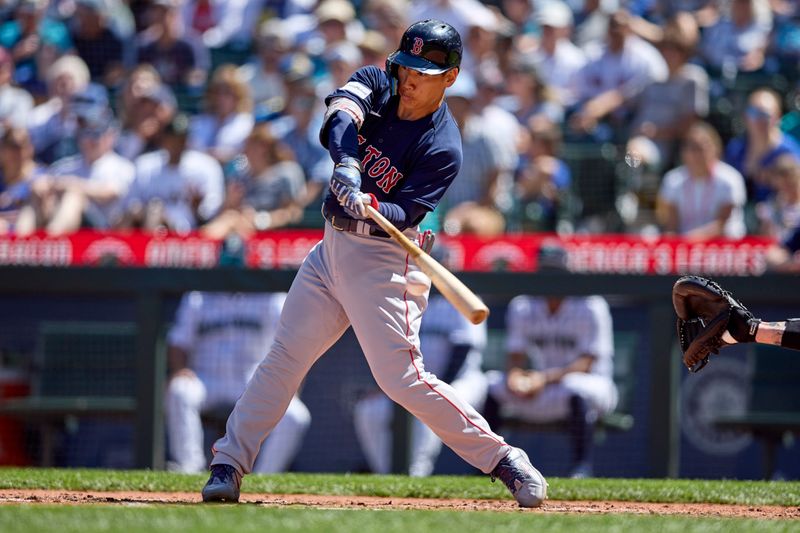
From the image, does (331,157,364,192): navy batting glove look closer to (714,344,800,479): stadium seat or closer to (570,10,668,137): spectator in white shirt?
(714,344,800,479): stadium seat

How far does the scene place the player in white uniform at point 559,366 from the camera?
7375mm

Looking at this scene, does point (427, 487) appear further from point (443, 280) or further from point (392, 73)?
point (392, 73)

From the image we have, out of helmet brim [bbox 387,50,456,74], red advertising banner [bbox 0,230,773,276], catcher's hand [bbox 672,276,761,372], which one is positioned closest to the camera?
helmet brim [bbox 387,50,456,74]

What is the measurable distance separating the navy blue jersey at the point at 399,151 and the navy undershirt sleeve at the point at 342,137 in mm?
125

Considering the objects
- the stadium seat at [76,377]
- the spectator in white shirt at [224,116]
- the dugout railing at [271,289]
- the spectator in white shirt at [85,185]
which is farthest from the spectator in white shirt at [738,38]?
the stadium seat at [76,377]

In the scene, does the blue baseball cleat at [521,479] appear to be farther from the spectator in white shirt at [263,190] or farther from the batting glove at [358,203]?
the spectator in white shirt at [263,190]

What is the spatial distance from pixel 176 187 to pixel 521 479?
504 cm

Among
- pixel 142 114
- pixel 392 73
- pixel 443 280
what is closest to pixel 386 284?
pixel 443 280

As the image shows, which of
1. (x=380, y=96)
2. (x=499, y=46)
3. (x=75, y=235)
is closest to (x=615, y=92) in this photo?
(x=499, y=46)

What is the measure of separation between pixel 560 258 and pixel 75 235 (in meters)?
3.12

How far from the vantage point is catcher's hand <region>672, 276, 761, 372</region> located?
4918mm

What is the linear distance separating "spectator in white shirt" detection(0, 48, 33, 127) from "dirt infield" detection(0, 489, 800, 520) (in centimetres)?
578

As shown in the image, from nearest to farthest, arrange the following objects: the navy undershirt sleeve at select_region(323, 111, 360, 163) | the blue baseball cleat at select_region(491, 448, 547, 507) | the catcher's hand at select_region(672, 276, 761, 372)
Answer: the navy undershirt sleeve at select_region(323, 111, 360, 163), the blue baseball cleat at select_region(491, 448, 547, 507), the catcher's hand at select_region(672, 276, 761, 372)

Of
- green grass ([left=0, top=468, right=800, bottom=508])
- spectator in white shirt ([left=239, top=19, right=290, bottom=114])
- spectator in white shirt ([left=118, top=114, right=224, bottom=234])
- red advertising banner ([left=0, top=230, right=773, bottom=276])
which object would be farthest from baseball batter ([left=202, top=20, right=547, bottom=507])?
spectator in white shirt ([left=239, top=19, right=290, bottom=114])
